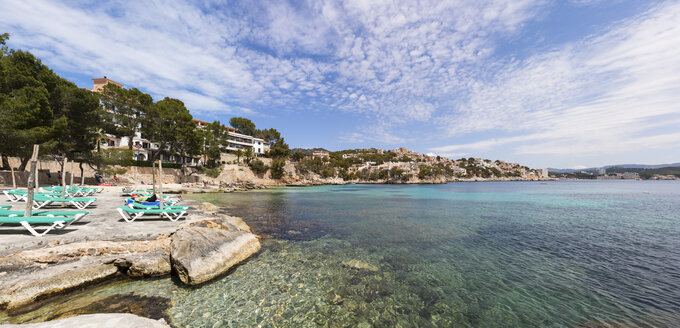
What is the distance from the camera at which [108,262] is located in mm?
7215

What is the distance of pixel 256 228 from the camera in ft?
47.1

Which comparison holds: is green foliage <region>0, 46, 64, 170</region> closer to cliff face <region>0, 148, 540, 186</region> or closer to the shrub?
cliff face <region>0, 148, 540, 186</region>

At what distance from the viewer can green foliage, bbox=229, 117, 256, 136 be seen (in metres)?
88.6

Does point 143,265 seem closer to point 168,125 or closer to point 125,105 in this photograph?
point 168,125

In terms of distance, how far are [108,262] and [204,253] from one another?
2.91m

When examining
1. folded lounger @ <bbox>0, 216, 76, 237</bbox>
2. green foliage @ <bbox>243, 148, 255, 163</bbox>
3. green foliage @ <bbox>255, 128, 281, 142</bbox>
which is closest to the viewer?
folded lounger @ <bbox>0, 216, 76, 237</bbox>

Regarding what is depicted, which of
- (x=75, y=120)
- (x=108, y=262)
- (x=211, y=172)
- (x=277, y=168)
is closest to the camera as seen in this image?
(x=108, y=262)

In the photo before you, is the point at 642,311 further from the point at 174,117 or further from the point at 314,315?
the point at 174,117

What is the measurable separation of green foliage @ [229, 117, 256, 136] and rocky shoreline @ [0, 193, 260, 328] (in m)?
87.9

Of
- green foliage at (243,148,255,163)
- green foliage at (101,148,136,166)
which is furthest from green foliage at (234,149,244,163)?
green foliage at (101,148,136,166)

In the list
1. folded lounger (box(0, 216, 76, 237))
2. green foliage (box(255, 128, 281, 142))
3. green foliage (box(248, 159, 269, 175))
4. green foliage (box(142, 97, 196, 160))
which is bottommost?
folded lounger (box(0, 216, 76, 237))

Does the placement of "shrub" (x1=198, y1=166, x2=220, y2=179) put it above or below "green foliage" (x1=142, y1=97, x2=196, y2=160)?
below

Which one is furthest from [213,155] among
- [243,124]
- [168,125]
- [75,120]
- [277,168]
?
[243,124]

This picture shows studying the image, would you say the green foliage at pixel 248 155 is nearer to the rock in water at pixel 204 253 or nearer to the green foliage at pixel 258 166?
the green foliage at pixel 258 166
